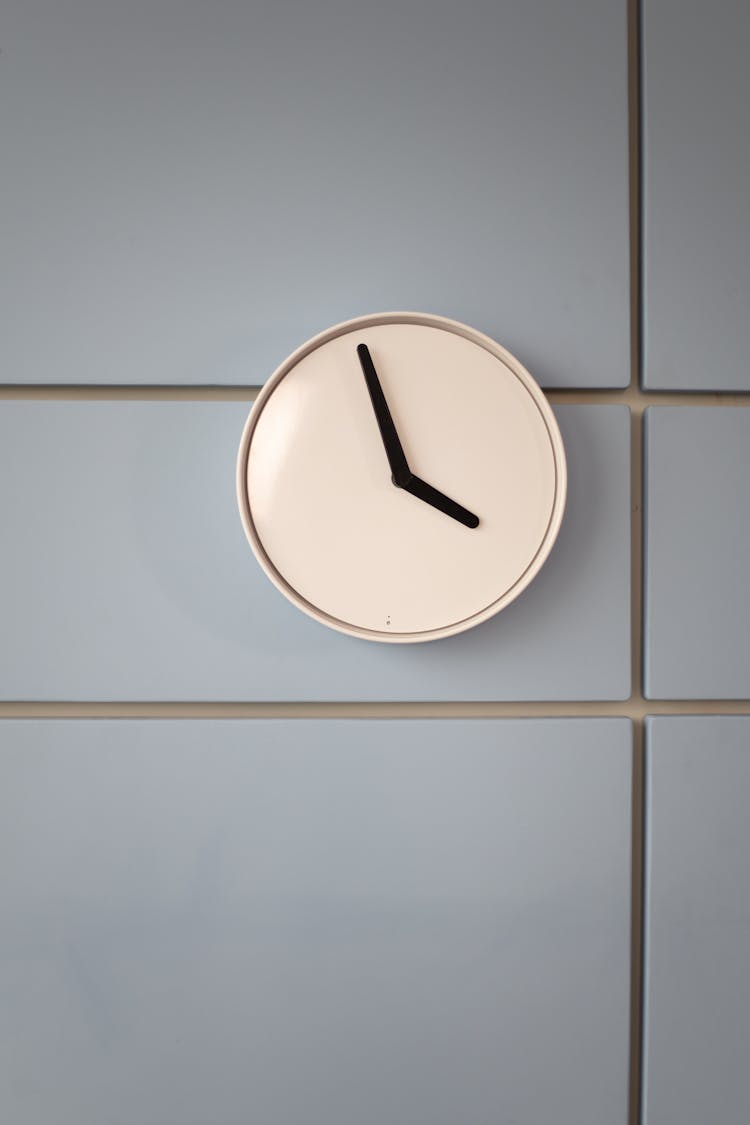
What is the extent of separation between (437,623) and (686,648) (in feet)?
0.84

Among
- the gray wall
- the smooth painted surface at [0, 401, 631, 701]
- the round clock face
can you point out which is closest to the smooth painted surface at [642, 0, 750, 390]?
the gray wall

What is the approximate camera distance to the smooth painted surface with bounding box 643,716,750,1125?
767mm

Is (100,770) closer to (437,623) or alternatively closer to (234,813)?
(234,813)

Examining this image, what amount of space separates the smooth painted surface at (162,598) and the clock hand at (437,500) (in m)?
0.11

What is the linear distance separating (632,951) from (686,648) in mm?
302

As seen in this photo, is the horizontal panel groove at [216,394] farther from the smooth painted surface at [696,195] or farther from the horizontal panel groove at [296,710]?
the horizontal panel groove at [296,710]

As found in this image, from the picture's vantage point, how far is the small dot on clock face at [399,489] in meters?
0.73

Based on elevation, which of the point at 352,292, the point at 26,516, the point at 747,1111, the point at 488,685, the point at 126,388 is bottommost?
the point at 747,1111

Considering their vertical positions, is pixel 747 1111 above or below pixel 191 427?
below

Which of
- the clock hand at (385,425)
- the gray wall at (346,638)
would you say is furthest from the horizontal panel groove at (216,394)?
the clock hand at (385,425)

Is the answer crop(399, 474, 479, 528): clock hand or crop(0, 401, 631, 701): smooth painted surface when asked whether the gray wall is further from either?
crop(399, 474, 479, 528): clock hand

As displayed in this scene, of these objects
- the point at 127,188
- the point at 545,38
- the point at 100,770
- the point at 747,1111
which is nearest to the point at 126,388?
the point at 127,188

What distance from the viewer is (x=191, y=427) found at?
0.77m

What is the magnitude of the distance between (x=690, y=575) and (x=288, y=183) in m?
0.55
